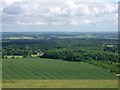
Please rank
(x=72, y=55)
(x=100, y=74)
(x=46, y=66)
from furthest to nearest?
(x=72, y=55), (x=46, y=66), (x=100, y=74)

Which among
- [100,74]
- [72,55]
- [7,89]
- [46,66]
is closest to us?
[7,89]

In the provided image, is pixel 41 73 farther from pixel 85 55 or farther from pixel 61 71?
pixel 85 55

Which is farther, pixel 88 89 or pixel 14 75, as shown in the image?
pixel 14 75

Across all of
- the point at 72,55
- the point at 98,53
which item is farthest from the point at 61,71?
the point at 98,53

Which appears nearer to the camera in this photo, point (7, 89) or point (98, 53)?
point (7, 89)

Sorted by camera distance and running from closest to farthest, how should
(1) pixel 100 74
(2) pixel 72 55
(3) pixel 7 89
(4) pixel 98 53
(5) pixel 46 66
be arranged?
(3) pixel 7 89
(1) pixel 100 74
(5) pixel 46 66
(2) pixel 72 55
(4) pixel 98 53

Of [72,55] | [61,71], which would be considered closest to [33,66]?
[61,71]

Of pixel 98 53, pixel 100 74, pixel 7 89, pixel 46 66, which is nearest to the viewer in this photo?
pixel 7 89

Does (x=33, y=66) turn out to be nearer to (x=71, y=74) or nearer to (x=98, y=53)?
(x=71, y=74)
